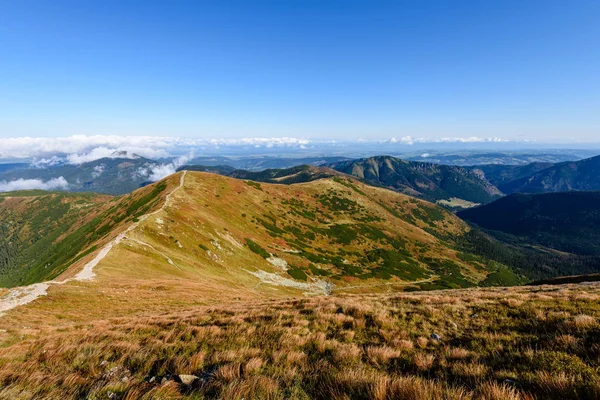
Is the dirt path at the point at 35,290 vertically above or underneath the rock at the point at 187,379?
underneath

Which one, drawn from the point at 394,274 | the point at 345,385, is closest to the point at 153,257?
the point at 345,385

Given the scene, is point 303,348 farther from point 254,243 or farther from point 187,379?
point 254,243

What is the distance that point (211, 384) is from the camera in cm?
632

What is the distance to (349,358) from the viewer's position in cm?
819

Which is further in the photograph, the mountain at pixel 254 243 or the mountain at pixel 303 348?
the mountain at pixel 254 243

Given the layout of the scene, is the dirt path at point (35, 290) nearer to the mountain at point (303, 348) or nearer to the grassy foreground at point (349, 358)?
the mountain at point (303, 348)

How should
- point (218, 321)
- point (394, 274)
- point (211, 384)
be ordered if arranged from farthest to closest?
point (394, 274) < point (218, 321) < point (211, 384)

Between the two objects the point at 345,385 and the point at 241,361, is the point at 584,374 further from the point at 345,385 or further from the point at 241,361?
the point at 241,361

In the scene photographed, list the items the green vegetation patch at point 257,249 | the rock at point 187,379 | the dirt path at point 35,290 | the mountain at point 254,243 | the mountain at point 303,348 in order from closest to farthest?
1. the mountain at point 303,348
2. the rock at point 187,379
3. the dirt path at point 35,290
4. the mountain at point 254,243
5. the green vegetation patch at point 257,249

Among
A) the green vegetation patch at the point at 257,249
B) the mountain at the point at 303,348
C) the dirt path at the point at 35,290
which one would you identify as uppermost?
the mountain at the point at 303,348

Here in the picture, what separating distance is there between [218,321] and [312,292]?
66.9 metres

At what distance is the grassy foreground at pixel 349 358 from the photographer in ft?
18.9

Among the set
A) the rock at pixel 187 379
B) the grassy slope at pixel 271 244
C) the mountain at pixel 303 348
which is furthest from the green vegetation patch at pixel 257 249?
the rock at pixel 187 379

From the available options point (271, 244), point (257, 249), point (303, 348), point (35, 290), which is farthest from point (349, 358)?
point (271, 244)
